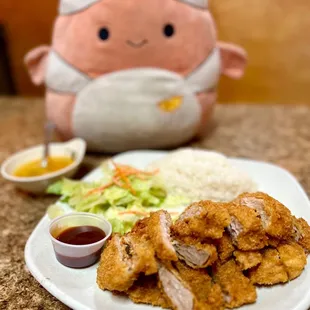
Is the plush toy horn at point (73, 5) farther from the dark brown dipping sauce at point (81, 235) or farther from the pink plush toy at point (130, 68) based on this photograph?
the dark brown dipping sauce at point (81, 235)

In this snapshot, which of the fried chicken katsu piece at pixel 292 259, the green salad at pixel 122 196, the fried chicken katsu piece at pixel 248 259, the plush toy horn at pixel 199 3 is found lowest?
the green salad at pixel 122 196

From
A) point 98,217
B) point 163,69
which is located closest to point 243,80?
point 163,69

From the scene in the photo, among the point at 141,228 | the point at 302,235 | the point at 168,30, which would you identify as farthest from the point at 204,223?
the point at 168,30

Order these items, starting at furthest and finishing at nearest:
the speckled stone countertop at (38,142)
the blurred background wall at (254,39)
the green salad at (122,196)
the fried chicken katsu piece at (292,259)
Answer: the blurred background wall at (254,39)
the green salad at (122,196)
the speckled stone countertop at (38,142)
the fried chicken katsu piece at (292,259)

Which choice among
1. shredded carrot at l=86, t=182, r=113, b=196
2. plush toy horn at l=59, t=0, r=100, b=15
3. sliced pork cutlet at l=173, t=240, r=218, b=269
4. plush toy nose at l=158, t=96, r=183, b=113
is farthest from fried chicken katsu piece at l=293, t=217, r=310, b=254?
plush toy horn at l=59, t=0, r=100, b=15

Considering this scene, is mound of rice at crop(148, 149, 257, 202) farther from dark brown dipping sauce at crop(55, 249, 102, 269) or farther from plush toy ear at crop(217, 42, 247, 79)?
plush toy ear at crop(217, 42, 247, 79)

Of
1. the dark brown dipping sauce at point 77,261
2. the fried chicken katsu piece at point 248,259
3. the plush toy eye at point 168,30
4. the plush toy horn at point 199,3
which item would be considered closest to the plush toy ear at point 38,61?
the plush toy eye at point 168,30

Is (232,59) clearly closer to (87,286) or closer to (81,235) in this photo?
(81,235)
